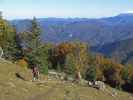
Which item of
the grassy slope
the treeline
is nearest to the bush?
the treeline

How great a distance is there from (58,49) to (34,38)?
144 feet

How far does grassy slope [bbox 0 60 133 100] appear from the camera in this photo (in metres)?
44.5

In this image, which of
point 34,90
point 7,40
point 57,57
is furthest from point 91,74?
point 34,90

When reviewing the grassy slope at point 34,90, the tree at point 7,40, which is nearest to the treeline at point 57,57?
the tree at point 7,40

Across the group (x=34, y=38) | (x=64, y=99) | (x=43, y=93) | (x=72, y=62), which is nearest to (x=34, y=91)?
(x=43, y=93)

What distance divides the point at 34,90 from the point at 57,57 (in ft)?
306

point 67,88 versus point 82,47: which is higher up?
point 67,88

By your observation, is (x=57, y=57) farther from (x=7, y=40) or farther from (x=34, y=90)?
(x=34, y=90)

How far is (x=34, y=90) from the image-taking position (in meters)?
48.3

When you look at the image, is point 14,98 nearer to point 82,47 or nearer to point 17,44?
point 17,44

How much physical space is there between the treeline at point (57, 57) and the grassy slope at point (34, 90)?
34443 millimetres

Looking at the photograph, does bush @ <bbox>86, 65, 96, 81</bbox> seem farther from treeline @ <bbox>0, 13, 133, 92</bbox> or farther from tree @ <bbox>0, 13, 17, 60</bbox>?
tree @ <bbox>0, 13, 17, 60</bbox>

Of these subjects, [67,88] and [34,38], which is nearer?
[67,88]

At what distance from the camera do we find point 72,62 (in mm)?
113188
